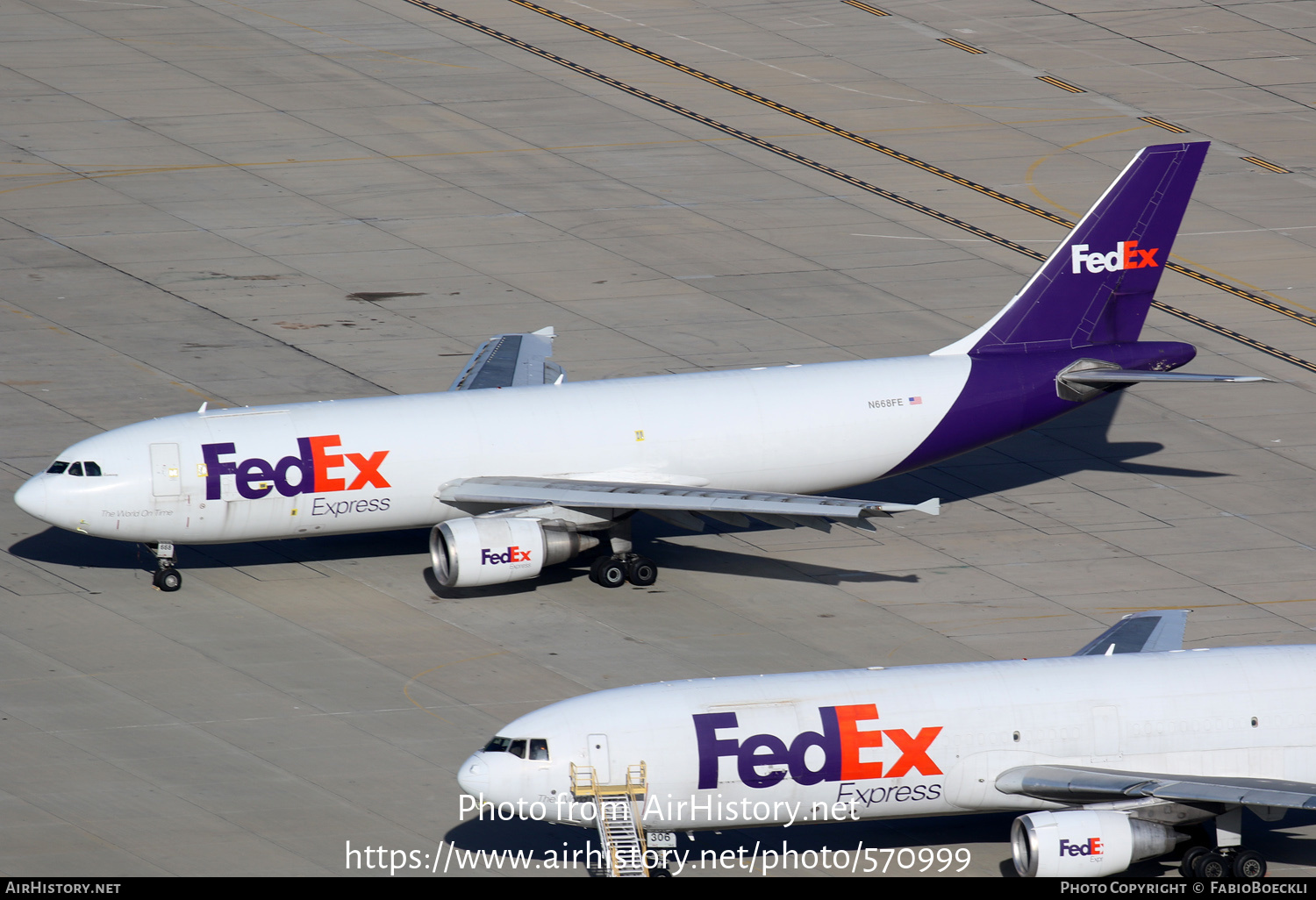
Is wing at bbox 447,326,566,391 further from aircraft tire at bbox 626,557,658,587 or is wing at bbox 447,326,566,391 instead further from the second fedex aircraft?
aircraft tire at bbox 626,557,658,587

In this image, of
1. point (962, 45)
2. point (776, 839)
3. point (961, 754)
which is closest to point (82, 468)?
point (776, 839)

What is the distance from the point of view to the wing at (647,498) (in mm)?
46156

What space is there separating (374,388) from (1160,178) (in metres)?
23.2

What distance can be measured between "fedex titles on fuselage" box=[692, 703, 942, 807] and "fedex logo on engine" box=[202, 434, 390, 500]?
15669 mm

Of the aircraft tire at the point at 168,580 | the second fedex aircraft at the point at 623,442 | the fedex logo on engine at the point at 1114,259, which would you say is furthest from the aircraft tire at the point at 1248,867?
the aircraft tire at the point at 168,580

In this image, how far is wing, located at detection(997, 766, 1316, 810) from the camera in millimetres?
33219

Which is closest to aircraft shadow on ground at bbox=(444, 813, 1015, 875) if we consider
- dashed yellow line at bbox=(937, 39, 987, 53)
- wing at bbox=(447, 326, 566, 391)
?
wing at bbox=(447, 326, 566, 391)

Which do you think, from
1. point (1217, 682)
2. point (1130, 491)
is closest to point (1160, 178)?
point (1130, 491)

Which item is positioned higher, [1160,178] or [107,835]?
[1160,178]

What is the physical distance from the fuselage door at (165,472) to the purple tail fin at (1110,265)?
2028 cm

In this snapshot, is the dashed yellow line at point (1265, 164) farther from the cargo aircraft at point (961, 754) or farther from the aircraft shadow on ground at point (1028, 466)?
the cargo aircraft at point (961, 754)

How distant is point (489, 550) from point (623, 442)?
4.73 meters

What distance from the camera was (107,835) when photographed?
3547 cm
